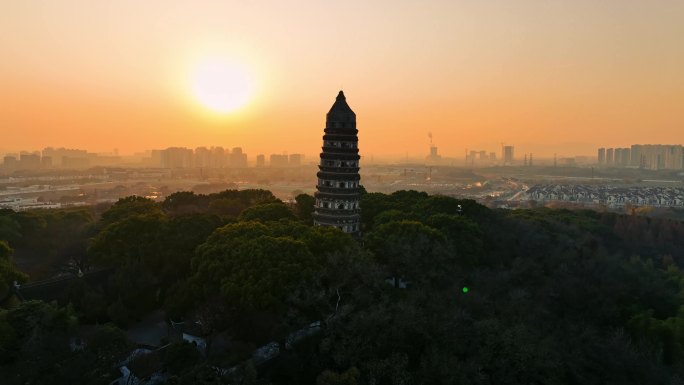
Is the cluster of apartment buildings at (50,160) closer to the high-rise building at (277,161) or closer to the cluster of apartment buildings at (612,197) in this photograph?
the high-rise building at (277,161)

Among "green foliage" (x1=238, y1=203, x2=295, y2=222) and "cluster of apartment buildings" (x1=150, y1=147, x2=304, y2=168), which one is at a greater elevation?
"cluster of apartment buildings" (x1=150, y1=147, x2=304, y2=168)

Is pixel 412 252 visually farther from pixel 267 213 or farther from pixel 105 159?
pixel 105 159

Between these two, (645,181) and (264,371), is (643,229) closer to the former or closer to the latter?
(264,371)

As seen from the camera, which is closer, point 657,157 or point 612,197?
point 612,197

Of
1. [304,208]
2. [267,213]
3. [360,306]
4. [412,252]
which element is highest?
[267,213]

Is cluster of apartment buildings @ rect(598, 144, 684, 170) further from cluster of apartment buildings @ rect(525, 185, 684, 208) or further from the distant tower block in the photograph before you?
the distant tower block

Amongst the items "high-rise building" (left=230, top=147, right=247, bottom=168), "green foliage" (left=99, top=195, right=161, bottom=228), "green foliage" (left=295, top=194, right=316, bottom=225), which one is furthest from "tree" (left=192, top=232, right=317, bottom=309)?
Result: "high-rise building" (left=230, top=147, right=247, bottom=168)

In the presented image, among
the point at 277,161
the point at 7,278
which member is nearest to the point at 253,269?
the point at 7,278

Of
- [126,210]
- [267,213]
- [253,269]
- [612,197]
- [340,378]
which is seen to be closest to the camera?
[340,378]

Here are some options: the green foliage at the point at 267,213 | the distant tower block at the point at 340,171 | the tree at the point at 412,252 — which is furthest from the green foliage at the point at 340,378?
the green foliage at the point at 267,213
